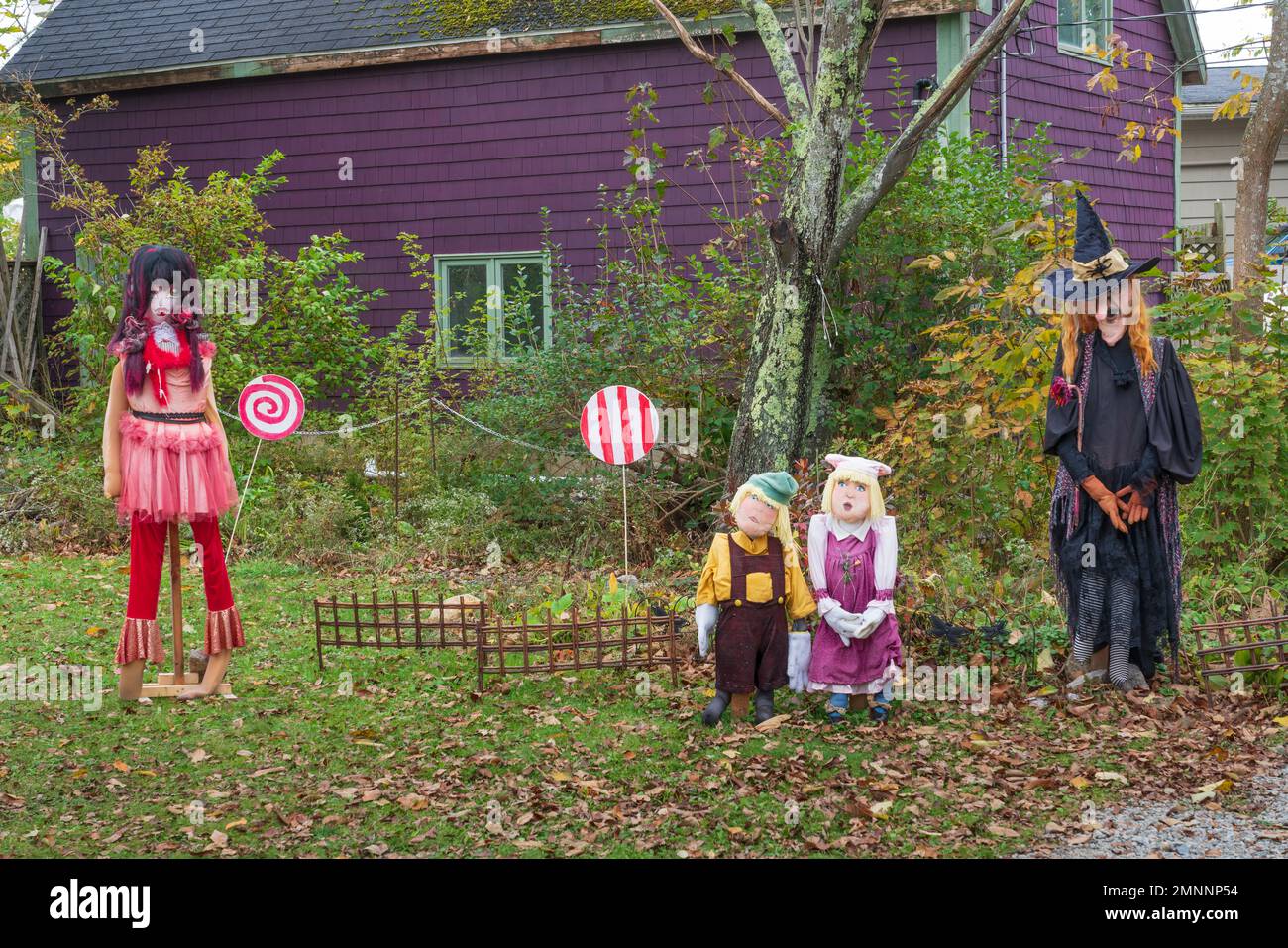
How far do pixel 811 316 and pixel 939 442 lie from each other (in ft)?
4.17

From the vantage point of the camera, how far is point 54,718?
6445mm

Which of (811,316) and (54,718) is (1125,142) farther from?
(54,718)

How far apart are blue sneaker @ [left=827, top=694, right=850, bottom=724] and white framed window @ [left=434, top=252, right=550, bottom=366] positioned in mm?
8191

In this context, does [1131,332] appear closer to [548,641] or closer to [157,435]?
[548,641]

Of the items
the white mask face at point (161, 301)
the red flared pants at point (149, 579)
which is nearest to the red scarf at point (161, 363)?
the white mask face at point (161, 301)

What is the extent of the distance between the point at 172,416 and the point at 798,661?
319 centimetres

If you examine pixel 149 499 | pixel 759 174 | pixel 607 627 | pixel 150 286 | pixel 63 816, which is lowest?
pixel 63 816

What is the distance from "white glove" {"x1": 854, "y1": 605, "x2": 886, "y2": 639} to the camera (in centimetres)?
589

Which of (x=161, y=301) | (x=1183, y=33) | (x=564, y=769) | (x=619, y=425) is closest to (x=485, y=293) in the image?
(x=619, y=425)

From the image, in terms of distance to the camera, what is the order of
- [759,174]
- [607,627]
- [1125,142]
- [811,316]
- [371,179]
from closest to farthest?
[607,627], [811,316], [759,174], [1125,142], [371,179]

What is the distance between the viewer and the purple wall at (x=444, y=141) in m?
13.7

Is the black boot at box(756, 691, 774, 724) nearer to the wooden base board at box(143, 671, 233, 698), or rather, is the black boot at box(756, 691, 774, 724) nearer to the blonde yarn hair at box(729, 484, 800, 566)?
the blonde yarn hair at box(729, 484, 800, 566)

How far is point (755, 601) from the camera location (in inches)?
235

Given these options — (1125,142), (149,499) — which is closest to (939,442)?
(149,499)
